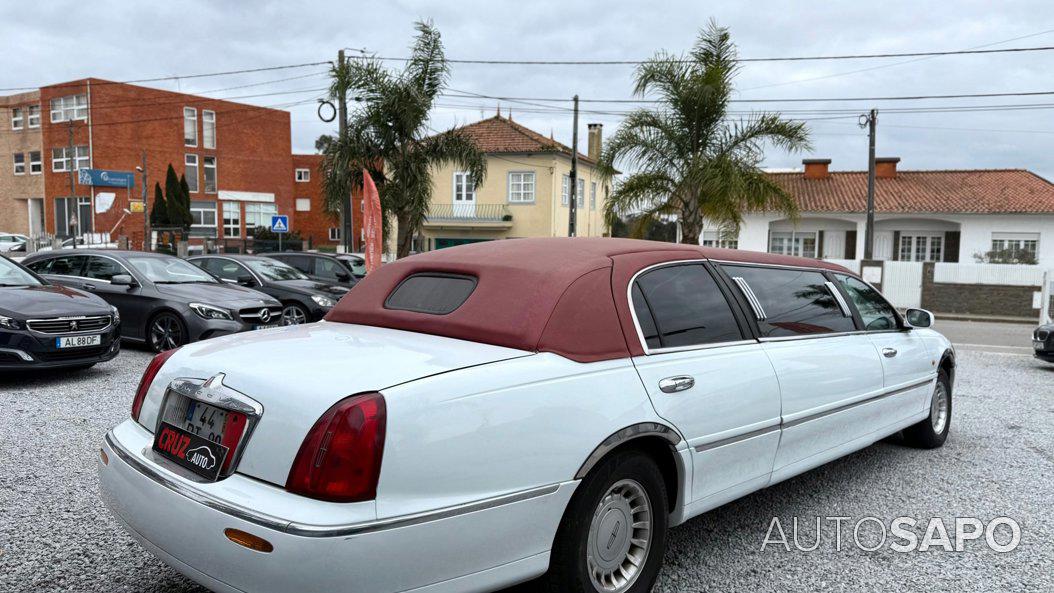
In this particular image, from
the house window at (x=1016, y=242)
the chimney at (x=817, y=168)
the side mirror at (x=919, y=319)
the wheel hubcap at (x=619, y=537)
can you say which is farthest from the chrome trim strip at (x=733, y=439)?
the chimney at (x=817, y=168)

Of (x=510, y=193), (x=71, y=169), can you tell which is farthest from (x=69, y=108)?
(x=510, y=193)

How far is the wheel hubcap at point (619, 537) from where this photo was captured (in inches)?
113

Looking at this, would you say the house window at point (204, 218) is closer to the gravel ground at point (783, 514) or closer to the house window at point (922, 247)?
the house window at point (922, 247)

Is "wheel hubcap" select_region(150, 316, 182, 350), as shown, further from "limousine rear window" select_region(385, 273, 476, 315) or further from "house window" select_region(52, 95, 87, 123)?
"house window" select_region(52, 95, 87, 123)

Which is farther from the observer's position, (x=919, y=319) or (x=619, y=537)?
(x=919, y=319)

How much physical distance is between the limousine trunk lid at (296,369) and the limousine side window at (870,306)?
2.91 meters

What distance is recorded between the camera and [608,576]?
297 cm

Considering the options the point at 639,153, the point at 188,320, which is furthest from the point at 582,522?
the point at 639,153

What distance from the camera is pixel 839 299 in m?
4.69

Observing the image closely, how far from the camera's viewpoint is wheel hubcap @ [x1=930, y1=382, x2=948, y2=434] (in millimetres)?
5676

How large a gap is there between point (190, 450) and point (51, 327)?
223 inches

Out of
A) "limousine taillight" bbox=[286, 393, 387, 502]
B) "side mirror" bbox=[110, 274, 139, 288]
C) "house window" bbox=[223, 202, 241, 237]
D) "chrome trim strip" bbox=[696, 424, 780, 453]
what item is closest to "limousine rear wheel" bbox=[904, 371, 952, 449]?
"chrome trim strip" bbox=[696, 424, 780, 453]

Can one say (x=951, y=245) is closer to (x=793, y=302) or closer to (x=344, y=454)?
(x=793, y=302)

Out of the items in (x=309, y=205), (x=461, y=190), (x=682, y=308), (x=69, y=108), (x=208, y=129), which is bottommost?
(x=682, y=308)
